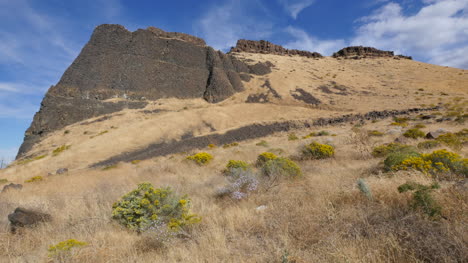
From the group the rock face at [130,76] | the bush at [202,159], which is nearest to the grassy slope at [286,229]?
the bush at [202,159]

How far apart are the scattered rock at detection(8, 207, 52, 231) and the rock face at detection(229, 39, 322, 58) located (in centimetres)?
6885

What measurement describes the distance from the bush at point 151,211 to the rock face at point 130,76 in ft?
93.6

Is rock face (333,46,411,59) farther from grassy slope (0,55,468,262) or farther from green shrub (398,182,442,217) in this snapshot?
green shrub (398,182,442,217)

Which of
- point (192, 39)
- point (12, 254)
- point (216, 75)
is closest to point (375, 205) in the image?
point (12, 254)

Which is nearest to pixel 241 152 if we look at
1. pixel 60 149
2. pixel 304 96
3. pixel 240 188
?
pixel 240 188

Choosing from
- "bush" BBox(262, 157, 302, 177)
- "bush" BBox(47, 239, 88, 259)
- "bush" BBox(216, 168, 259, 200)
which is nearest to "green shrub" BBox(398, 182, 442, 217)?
"bush" BBox(216, 168, 259, 200)

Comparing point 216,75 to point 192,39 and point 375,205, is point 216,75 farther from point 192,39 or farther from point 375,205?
point 375,205

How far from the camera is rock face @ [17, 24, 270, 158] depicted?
28531 mm

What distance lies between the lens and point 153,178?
9.29 m

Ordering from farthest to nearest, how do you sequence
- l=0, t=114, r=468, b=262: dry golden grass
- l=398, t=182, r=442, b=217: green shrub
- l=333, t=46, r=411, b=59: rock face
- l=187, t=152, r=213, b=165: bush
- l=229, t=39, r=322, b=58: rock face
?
l=333, t=46, r=411, b=59: rock face < l=229, t=39, r=322, b=58: rock face < l=187, t=152, r=213, b=165: bush < l=398, t=182, r=442, b=217: green shrub < l=0, t=114, r=468, b=262: dry golden grass

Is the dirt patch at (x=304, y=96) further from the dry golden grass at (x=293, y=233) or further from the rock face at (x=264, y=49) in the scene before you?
the rock face at (x=264, y=49)

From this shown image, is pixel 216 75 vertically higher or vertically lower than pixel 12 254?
higher

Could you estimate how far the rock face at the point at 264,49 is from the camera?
7044 cm

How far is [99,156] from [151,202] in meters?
19.0
